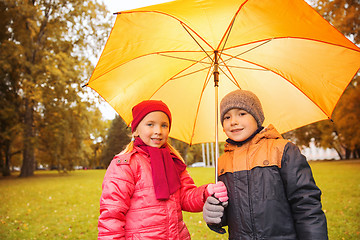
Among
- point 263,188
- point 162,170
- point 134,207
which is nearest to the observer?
point 263,188

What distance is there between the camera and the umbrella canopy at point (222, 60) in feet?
6.54

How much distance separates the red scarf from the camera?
7.07 ft

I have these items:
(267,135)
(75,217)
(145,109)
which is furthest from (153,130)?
(75,217)

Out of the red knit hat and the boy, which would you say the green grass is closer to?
the boy

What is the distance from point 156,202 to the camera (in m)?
2.14

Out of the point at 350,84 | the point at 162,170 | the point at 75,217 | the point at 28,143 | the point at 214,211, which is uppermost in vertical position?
the point at 350,84

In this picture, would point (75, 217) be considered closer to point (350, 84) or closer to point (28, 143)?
point (28, 143)

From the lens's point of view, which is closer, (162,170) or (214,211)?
(214,211)

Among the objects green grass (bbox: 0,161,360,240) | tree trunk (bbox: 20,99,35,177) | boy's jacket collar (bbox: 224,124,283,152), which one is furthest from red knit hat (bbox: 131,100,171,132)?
tree trunk (bbox: 20,99,35,177)

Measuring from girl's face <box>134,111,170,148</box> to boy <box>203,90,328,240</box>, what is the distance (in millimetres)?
626

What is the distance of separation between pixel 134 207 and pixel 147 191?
16cm

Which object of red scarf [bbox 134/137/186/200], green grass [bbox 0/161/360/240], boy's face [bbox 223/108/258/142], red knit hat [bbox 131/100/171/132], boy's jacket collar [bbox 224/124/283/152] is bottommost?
green grass [bbox 0/161/360/240]

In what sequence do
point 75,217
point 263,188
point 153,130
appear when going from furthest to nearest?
point 75,217, point 153,130, point 263,188

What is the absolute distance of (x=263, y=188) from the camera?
6.53ft
